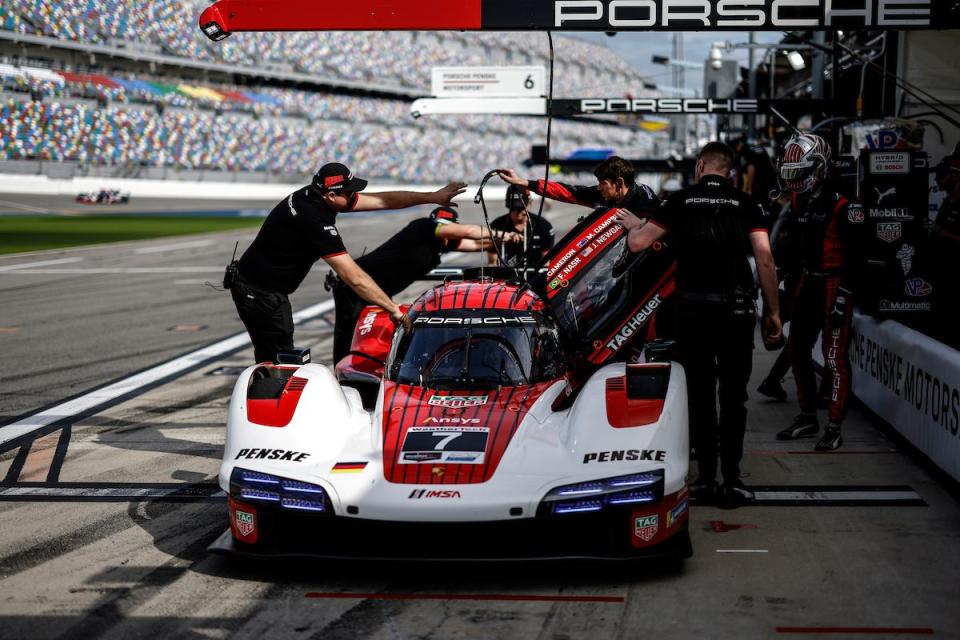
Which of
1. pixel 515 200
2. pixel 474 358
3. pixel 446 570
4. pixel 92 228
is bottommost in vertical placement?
pixel 446 570

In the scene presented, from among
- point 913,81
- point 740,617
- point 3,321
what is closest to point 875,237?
point 913,81

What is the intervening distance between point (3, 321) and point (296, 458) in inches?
384

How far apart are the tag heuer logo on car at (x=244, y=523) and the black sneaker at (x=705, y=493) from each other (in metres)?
2.24

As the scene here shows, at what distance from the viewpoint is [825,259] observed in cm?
653

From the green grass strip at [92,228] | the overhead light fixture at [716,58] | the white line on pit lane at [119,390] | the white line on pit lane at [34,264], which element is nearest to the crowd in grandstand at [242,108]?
the green grass strip at [92,228]

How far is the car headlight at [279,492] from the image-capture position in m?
4.18

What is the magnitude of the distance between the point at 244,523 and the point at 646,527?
1.58 meters

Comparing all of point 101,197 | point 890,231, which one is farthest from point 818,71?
point 101,197

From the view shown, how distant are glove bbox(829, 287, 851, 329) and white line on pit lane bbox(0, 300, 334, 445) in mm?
5116

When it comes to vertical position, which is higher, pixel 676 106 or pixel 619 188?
pixel 676 106

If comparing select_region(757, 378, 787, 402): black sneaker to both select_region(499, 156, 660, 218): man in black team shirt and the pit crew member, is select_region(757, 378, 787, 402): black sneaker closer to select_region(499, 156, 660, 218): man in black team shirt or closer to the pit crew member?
the pit crew member

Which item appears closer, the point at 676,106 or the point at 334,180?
the point at 334,180

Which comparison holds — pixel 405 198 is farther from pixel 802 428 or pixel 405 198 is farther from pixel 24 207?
pixel 24 207

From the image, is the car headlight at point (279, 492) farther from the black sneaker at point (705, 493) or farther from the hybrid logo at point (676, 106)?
the hybrid logo at point (676, 106)
